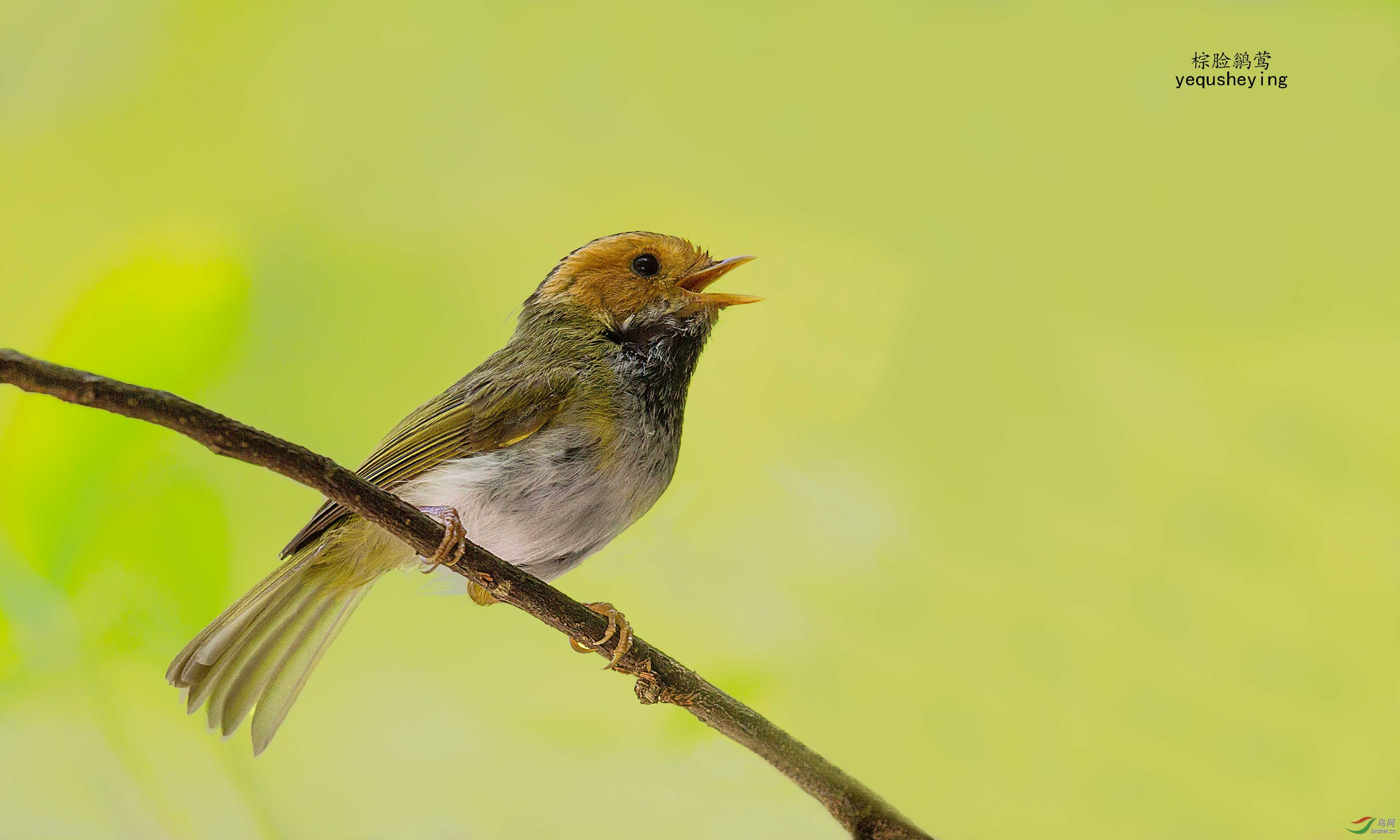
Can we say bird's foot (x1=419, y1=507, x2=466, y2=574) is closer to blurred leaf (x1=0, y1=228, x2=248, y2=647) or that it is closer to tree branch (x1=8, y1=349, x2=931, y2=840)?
tree branch (x1=8, y1=349, x2=931, y2=840)

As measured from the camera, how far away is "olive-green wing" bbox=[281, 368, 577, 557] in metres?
1.28

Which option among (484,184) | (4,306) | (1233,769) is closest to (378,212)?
(484,184)

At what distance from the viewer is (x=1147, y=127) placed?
1682 millimetres

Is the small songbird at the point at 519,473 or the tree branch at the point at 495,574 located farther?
the small songbird at the point at 519,473

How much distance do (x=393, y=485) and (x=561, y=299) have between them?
1.35 ft

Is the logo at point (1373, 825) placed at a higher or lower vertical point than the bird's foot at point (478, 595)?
higher

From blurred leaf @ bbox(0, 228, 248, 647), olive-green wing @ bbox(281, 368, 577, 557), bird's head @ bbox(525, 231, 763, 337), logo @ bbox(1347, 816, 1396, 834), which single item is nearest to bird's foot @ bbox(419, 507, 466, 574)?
olive-green wing @ bbox(281, 368, 577, 557)

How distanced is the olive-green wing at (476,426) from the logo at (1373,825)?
4.79 feet

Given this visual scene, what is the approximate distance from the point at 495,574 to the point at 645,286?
541mm

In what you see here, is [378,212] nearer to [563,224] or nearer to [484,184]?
[484,184]

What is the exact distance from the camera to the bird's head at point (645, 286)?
1409 millimetres

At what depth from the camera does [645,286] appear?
1.45 metres

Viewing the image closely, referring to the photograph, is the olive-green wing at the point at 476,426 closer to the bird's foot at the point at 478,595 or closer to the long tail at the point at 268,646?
the long tail at the point at 268,646

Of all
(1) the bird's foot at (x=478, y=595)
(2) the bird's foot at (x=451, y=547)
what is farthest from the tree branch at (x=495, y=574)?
(1) the bird's foot at (x=478, y=595)
